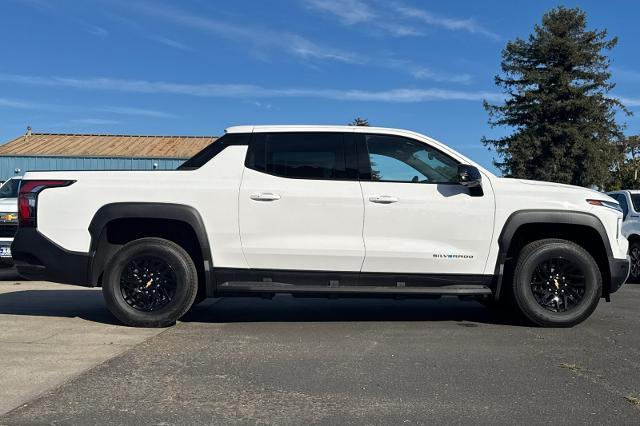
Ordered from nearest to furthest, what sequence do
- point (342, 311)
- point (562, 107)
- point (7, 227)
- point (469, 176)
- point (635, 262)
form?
point (469, 176) → point (342, 311) → point (7, 227) → point (635, 262) → point (562, 107)

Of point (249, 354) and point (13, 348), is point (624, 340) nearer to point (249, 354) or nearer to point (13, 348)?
point (249, 354)

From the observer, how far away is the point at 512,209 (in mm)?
5648

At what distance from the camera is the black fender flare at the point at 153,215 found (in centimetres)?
558

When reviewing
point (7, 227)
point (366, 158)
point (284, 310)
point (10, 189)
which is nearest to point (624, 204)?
point (366, 158)

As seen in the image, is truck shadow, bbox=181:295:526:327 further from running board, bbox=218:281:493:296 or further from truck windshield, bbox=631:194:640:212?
truck windshield, bbox=631:194:640:212

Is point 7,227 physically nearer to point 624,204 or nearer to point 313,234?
point 313,234

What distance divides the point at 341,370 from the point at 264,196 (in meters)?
2.01

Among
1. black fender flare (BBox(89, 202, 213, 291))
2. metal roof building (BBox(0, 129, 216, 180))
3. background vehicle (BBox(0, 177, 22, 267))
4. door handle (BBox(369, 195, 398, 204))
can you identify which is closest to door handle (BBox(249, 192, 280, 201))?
black fender flare (BBox(89, 202, 213, 291))

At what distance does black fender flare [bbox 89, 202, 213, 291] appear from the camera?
558 centimetres

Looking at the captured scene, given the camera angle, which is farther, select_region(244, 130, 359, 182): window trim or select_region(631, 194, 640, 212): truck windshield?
select_region(631, 194, 640, 212): truck windshield

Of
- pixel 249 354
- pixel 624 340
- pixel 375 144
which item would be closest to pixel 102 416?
pixel 249 354

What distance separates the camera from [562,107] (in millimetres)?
35188

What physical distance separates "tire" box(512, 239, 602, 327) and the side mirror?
2.91 feet

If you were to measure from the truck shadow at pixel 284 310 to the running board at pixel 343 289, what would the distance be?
0.65 m
